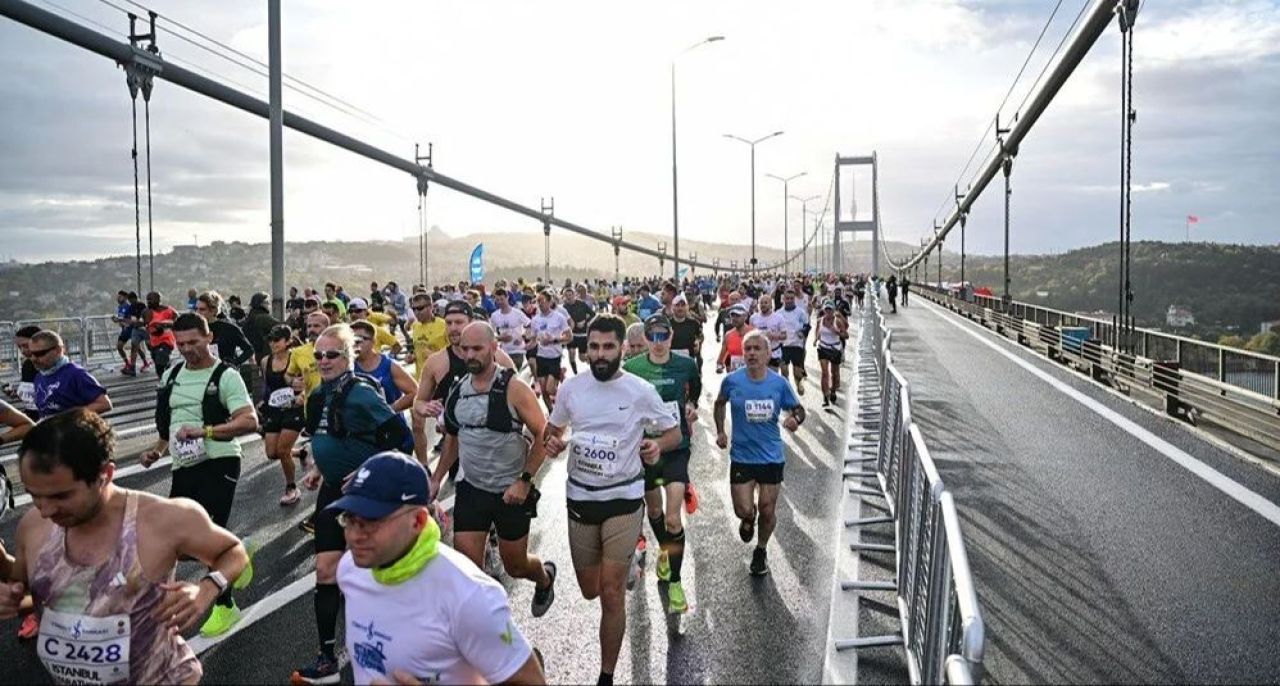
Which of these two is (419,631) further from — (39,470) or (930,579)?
(930,579)

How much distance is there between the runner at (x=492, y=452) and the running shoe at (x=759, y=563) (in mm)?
1868

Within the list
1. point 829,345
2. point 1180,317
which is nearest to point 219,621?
point 829,345

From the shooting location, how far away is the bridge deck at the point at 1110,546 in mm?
5504

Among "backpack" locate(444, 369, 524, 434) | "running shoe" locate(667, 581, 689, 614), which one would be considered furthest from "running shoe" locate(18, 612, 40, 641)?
"running shoe" locate(667, 581, 689, 614)

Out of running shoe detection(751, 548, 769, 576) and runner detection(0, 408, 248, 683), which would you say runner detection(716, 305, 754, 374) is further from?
runner detection(0, 408, 248, 683)

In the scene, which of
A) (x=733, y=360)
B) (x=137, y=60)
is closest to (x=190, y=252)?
(x=137, y=60)

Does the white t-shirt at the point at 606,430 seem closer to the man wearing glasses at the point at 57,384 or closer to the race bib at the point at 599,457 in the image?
the race bib at the point at 599,457

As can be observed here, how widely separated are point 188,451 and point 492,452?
6.30 ft

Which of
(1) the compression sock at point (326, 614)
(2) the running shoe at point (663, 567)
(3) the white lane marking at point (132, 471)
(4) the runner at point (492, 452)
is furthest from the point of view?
(3) the white lane marking at point (132, 471)

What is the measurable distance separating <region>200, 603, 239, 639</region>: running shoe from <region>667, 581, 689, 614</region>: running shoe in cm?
257

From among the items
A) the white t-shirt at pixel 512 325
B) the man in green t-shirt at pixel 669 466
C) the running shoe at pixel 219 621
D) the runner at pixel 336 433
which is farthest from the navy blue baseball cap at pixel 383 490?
the white t-shirt at pixel 512 325

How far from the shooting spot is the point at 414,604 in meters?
2.79

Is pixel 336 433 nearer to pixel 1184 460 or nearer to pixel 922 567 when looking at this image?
pixel 922 567

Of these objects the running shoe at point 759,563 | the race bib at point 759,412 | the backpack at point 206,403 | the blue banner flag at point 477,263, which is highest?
the blue banner flag at point 477,263
